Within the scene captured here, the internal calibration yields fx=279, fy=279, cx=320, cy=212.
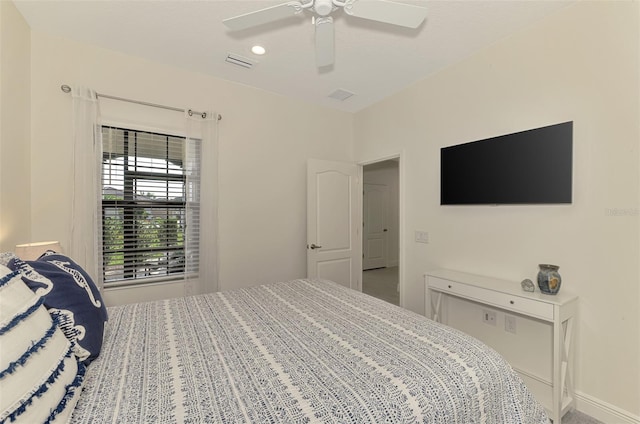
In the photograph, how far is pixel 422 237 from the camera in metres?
3.05

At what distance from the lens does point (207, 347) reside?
130cm

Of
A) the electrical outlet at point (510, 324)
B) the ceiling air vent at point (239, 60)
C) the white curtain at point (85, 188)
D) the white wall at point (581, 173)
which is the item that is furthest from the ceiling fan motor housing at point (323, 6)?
the electrical outlet at point (510, 324)

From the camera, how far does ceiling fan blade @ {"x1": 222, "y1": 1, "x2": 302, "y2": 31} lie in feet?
5.14

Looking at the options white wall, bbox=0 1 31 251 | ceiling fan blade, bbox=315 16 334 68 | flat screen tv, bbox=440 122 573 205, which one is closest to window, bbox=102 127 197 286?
white wall, bbox=0 1 31 251

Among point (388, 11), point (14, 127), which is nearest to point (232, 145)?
point (14, 127)

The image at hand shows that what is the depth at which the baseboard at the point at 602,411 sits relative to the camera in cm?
173

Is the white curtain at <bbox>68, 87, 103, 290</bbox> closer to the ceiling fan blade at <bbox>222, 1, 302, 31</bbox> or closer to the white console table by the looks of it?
the ceiling fan blade at <bbox>222, 1, 302, 31</bbox>

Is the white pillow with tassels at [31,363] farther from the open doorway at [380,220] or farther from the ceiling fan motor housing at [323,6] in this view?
the open doorway at [380,220]

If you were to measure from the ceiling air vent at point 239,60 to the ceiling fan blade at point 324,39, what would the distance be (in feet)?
3.25

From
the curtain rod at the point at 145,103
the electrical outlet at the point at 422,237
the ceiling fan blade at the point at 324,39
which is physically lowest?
the electrical outlet at the point at 422,237

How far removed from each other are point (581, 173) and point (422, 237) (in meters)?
1.43

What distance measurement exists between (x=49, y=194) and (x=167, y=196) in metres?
0.87

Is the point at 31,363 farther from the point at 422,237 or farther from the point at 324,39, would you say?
the point at 422,237

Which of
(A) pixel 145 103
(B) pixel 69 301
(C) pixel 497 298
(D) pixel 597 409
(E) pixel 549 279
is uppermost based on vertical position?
(A) pixel 145 103
